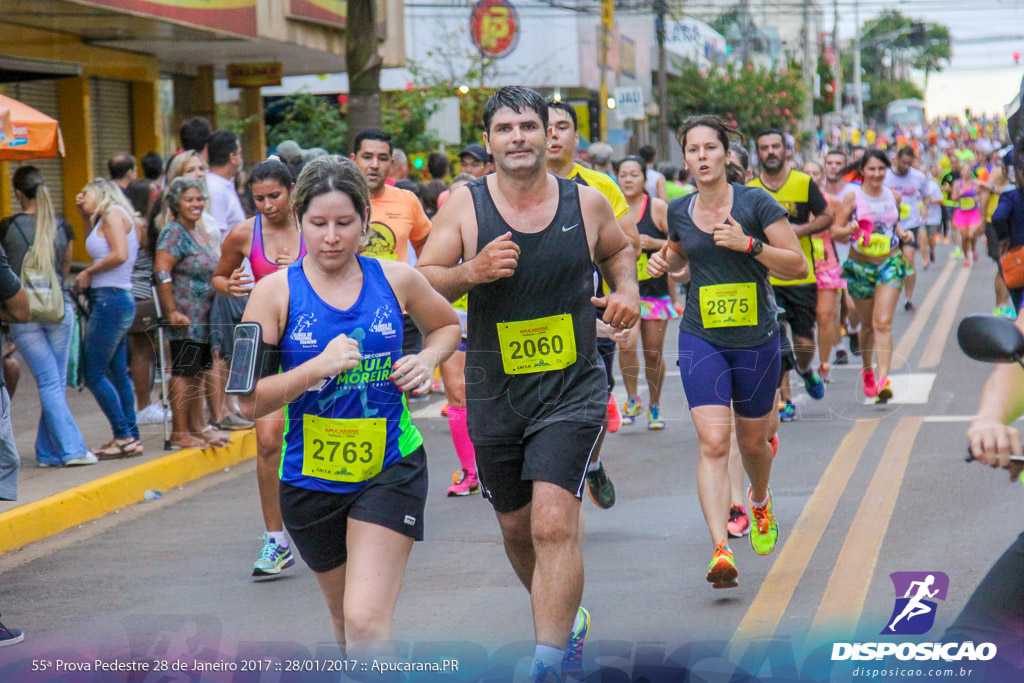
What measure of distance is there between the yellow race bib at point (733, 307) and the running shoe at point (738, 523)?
0.98 meters

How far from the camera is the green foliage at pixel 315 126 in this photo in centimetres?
2211

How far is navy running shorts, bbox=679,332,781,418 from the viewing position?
19.6 ft

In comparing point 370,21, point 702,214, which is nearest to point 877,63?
point 370,21

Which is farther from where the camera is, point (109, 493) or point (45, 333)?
point (45, 333)

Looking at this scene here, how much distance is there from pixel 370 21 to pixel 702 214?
829 centimetres

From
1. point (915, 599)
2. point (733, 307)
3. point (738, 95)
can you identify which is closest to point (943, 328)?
point (733, 307)

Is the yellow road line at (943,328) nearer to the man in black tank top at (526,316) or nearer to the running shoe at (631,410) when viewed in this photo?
the running shoe at (631,410)

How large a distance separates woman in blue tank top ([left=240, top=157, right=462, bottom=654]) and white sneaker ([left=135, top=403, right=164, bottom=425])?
19.8ft

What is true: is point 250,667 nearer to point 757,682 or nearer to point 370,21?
point 757,682

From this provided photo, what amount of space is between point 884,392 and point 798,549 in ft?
15.2

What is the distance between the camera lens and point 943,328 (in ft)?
51.6

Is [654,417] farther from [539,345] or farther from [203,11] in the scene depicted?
[203,11]

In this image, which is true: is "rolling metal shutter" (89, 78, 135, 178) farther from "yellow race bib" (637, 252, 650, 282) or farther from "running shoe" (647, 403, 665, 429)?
"running shoe" (647, 403, 665, 429)

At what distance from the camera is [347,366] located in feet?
12.4
